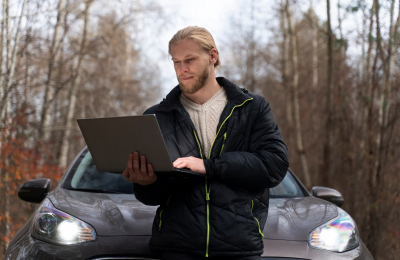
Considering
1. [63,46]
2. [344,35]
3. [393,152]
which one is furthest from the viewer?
[63,46]

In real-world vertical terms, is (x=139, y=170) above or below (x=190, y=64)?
below

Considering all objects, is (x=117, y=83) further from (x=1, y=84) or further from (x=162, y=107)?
(x=162, y=107)

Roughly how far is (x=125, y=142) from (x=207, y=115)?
1.44ft

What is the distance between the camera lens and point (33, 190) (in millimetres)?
3729

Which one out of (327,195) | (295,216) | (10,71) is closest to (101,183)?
(295,216)

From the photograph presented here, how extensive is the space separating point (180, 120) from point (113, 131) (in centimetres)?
34

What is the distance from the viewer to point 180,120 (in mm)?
2285

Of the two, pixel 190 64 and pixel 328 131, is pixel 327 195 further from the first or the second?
pixel 328 131

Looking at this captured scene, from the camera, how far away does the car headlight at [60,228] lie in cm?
285

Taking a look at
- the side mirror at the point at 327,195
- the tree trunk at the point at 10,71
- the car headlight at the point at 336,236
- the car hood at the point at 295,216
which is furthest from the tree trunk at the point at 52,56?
the car headlight at the point at 336,236

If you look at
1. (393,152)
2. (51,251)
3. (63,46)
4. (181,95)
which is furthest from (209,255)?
(63,46)

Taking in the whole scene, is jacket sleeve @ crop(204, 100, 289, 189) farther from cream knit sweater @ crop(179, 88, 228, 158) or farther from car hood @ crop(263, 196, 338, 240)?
car hood @ crop(263, 196, 338, 240)

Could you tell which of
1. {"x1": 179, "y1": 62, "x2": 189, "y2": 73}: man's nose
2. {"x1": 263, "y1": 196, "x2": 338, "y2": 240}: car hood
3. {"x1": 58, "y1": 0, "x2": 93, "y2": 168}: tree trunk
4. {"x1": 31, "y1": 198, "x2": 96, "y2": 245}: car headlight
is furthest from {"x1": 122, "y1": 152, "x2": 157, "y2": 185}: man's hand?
{"x1": 58, "y1": 0, "x2": 93, "y2": 168}: tree trunk

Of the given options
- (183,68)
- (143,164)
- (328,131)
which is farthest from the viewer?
(328,131)
